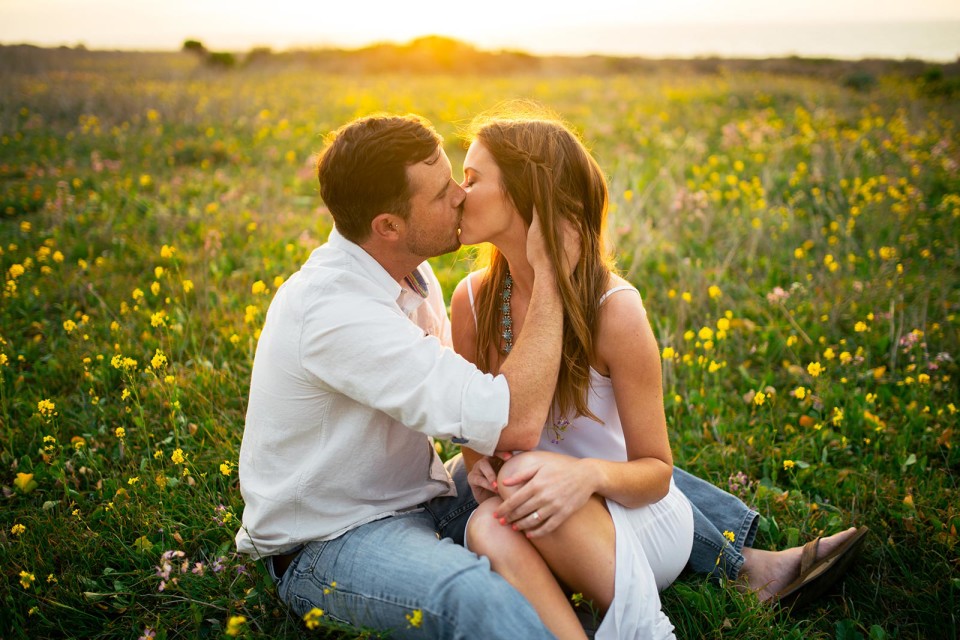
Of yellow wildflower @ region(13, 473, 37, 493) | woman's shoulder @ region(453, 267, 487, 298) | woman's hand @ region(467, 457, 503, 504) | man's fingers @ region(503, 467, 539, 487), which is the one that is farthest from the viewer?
yellow wildflower @ region(13, 473, 37, 493)

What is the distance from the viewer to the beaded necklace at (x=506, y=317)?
8.80 ft

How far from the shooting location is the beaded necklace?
268 cm

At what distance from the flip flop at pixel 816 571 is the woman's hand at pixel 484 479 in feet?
→ 3.59

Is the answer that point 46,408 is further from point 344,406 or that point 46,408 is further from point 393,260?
point 393,260

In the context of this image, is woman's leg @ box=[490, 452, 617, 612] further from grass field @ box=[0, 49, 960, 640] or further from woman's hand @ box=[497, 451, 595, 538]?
grass field @ box=[0, 49, 960, 640]

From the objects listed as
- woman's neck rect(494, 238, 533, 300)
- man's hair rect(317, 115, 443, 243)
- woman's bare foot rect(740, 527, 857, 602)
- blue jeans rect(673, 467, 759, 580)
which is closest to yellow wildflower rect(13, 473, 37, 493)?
man's hair rect(317, 115, 443, 243)

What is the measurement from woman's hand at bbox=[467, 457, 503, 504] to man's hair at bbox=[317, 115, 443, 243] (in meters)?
0.89

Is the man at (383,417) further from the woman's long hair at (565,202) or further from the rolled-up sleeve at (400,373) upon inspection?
the woman's long hair at (565,202)

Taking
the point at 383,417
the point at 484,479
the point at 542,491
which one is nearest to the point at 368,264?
the point at 383,417

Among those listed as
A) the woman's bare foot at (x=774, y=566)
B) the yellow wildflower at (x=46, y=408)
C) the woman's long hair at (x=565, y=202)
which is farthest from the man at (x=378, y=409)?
the yellow wildflower at (x=46, y=408)

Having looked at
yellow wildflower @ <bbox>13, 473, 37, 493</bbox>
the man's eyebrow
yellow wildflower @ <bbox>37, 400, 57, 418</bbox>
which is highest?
the man's eyebrow

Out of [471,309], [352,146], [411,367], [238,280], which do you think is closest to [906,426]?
[471,309]

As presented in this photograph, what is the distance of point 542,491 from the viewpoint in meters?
2.00

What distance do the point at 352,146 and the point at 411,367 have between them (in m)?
0.81
